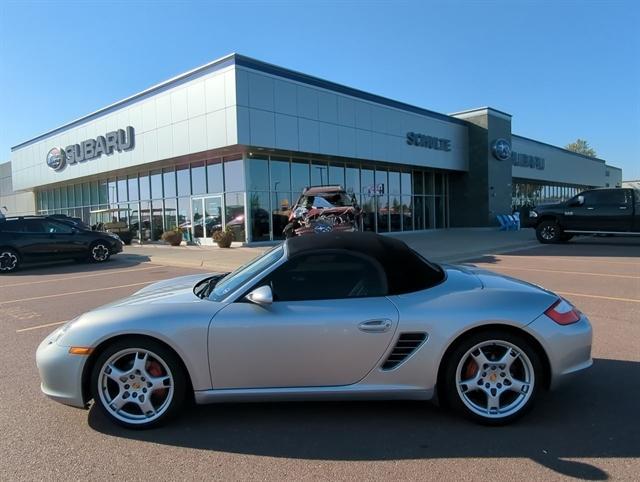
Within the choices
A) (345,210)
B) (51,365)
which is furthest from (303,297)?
(345,210)

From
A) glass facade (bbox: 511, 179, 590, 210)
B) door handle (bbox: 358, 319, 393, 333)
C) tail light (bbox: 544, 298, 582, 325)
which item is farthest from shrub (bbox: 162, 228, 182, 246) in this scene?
glass facade (bbox: 511, 179, 590, 210)

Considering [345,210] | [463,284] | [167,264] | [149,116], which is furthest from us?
[149,116]

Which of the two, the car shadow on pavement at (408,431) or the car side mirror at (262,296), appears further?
the car side mirror at (262,296)

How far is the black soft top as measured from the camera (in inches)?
141

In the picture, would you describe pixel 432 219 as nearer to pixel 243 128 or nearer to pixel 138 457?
pixel 243 128

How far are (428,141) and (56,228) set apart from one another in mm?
20046

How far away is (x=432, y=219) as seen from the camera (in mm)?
31000

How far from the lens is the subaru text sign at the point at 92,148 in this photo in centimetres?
2501

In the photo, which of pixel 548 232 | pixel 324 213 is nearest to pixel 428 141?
pixel 548 232

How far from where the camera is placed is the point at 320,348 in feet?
10.8

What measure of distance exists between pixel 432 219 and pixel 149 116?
17.9 m

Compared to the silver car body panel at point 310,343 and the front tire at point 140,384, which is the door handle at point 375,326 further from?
the front tire at point 140,384

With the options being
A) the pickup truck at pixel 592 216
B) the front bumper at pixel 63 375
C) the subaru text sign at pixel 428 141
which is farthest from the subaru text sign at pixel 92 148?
the front bumper at pixel 63 375

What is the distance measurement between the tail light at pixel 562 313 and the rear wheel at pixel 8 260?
15.4m
